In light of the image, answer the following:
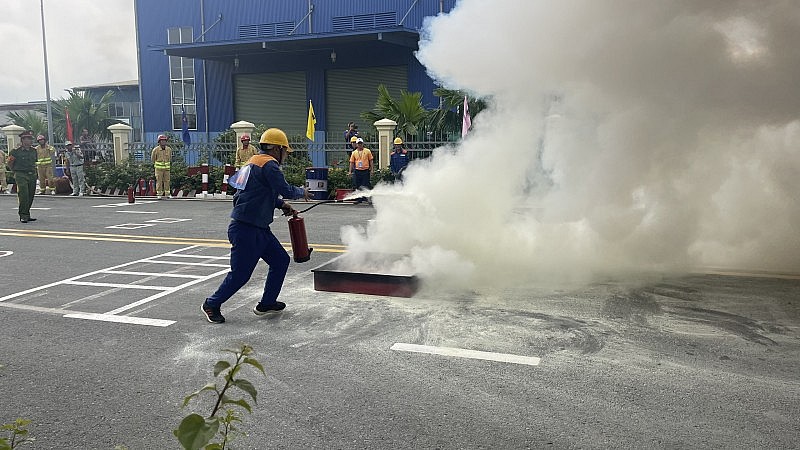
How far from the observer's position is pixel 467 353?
4.77m

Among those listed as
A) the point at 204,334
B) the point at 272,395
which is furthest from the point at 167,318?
the point at 272,395

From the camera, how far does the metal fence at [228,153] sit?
61.2 feet

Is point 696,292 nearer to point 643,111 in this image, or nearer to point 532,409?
point 643,111

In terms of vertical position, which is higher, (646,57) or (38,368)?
(646,57)

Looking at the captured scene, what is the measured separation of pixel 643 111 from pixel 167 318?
5055 millimetres

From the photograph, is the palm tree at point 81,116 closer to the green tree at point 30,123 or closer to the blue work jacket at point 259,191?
the green tree at point 30,123

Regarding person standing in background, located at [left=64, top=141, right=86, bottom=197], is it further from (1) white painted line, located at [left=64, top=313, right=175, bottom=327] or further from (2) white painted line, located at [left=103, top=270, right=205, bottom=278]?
(1) white painted line, located at [left=64, top=313, right=175, bottom=327]

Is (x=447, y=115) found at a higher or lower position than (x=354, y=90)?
lower

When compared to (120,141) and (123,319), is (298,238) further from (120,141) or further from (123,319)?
(120,141)

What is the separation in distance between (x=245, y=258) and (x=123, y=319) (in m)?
1.24

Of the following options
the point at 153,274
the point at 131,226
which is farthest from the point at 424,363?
the point at 131,226

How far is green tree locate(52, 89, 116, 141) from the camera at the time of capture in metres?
37.2

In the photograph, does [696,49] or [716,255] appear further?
[716,255]

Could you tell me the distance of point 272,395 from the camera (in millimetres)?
4109
